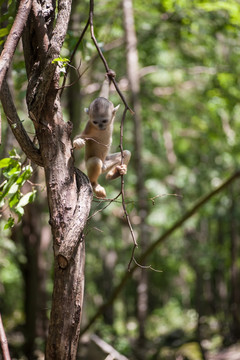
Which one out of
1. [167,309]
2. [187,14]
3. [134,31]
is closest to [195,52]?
[134,31]

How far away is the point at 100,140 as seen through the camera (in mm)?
3951

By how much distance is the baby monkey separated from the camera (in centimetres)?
373

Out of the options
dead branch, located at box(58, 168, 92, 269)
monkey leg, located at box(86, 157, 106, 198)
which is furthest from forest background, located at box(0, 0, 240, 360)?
dead branch, located at box(58, 168, 92, 269)

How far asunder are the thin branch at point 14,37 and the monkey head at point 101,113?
1.24 metres

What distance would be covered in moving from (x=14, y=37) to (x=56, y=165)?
767mm

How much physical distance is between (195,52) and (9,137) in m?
9.37

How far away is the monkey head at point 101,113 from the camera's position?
3.73 meters

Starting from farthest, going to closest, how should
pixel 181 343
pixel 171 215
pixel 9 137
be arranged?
pixel 171 215
pixel 181 343
pixel 9 137

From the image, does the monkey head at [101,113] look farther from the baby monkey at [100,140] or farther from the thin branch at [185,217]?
the thin branch at [185,217]

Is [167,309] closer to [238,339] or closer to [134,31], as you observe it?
[238,339]

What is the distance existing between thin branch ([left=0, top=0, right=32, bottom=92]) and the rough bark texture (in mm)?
35

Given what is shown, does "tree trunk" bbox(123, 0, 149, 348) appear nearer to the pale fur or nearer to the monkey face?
the pale fur

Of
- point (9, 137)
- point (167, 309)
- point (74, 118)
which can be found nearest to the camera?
point (9, 137)

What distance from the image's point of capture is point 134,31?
9969mm
